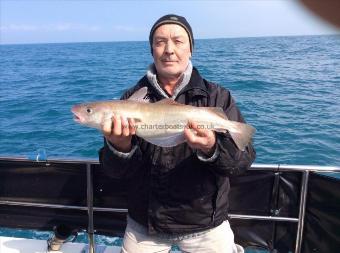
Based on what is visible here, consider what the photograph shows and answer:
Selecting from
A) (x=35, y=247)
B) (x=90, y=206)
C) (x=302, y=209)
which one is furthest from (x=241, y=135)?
(x=35, y=247)

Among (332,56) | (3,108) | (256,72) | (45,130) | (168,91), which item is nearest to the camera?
(168,91)

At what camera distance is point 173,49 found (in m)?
3.43

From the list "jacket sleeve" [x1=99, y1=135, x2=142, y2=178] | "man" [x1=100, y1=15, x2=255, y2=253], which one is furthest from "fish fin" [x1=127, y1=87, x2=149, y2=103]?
"jacket sleeve" [x1=99, y1=135, x2=142, y2=178]

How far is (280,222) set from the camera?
180 inches

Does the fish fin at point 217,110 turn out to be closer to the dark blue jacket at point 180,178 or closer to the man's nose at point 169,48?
the dark blue jacket at point 180,178

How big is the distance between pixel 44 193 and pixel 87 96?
57.0ft

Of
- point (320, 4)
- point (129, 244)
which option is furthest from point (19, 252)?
point (320, 4)

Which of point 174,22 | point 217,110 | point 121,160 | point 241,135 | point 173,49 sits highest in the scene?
point 174,22

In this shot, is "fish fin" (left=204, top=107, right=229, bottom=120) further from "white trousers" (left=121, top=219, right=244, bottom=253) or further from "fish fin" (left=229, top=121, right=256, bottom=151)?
"white trousers" (left=121, top=219, right=244, bottom=253)

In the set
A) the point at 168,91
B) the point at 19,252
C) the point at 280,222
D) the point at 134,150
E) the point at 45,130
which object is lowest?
the point at 45,130

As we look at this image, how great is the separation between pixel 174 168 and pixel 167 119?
44 cm

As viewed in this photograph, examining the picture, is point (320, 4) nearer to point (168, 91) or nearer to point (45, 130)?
point (168, 91)

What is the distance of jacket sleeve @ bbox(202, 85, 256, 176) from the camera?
123 inches

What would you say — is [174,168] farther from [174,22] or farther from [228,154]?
[174,22]
